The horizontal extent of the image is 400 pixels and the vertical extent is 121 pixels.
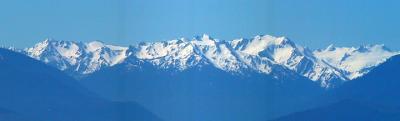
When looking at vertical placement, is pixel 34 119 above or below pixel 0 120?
above

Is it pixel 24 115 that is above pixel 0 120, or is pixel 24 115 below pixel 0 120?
above

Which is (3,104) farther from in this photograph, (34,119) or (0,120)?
(0,120)

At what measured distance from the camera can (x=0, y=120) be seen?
174750 millimetres

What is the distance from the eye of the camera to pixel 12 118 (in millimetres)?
182625

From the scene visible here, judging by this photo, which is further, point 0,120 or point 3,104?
point 3,104

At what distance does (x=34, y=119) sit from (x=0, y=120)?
24.8 metres

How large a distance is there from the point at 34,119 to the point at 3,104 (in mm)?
6600

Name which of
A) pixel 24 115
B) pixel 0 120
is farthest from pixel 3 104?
pixel 0 120

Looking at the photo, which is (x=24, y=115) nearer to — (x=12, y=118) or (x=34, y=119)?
(x=34, y=119)

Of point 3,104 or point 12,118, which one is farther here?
point 3,104

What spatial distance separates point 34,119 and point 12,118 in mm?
16955

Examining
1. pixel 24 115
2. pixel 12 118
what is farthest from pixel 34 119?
pixel 12 118

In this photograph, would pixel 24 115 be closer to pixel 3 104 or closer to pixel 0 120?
pixel 3 104

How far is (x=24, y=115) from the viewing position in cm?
19962
